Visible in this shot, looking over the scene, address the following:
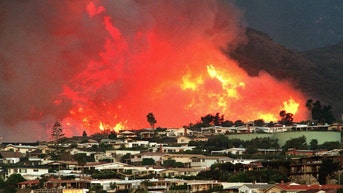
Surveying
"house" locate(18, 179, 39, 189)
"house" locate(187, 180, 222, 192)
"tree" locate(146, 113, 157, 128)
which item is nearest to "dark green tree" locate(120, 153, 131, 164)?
"house" locate(18, 179, 39, 189)

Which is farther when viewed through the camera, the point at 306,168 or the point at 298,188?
the point at 306,168

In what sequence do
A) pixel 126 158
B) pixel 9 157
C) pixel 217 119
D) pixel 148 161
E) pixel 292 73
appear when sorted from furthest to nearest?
pixel 292 73 < pixel 217 119 < pixel 9 157 < pixel 126 158 < pixel 148 161

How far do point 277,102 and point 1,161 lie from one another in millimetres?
47871

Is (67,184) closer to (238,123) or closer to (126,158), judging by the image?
(126,158)

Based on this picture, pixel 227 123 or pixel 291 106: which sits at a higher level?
pixel 291 106

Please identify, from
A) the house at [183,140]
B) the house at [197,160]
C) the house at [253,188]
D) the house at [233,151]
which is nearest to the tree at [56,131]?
the house at [183,140]

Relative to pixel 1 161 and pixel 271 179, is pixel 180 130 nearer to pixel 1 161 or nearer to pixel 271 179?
pixel 1 161

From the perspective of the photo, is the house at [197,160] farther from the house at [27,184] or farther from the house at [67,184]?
the house at [27,184]

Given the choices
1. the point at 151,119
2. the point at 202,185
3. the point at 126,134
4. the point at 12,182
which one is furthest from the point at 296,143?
the point at 12,182

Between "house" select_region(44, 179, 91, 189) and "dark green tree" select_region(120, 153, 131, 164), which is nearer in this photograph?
"house" select_region(44, 179, 91, 189)

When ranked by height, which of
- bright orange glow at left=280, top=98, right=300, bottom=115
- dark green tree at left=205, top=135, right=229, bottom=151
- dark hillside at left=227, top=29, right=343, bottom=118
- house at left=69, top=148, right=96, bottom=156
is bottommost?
house at left=69, top=148, right=96, bottom=156

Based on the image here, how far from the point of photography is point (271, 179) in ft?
318

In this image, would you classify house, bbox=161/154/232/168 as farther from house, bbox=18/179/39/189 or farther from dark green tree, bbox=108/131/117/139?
dark green tree, bbox=108/131/117/139

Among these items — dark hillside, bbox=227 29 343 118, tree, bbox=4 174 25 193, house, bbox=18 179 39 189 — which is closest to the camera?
tree, bbox=4 174 25 193
